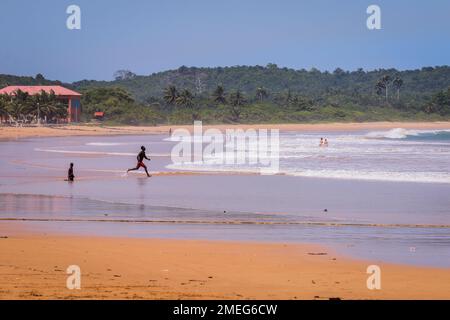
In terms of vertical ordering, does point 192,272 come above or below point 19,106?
below

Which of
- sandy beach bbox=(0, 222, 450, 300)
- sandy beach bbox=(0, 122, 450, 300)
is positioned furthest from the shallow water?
sandy beach bbox=(0, 222, 450, 300)

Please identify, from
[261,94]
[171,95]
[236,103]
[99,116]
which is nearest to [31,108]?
[99,116]

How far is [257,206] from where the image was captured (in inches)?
758

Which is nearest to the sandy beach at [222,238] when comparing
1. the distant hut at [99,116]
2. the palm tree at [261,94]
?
the distant hut at [99,116]

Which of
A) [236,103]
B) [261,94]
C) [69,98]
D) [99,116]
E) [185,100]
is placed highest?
[261,94]

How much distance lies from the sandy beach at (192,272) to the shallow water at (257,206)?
3.44 feet

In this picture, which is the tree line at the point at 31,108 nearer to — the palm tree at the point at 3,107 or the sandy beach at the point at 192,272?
the palm tree at the point at 3,107

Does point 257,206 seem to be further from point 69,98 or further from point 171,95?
point 171,95

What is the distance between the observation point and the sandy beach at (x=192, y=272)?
870cm

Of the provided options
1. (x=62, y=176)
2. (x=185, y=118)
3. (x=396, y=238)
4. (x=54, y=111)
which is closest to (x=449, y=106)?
(x=185, y=118)

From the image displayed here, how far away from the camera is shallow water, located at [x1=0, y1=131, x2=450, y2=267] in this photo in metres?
14.2

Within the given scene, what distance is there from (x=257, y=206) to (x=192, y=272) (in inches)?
358

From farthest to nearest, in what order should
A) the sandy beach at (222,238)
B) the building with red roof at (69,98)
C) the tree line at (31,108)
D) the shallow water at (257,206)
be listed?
the building with red roof at (69,98)
the tree line at (31,108)
the shallow water at (257,206)
the sandy beach at (222,238)

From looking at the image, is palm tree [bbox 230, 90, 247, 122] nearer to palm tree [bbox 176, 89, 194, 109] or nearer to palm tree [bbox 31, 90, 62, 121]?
palm tree [bbox 176, 89, 194, 109]
